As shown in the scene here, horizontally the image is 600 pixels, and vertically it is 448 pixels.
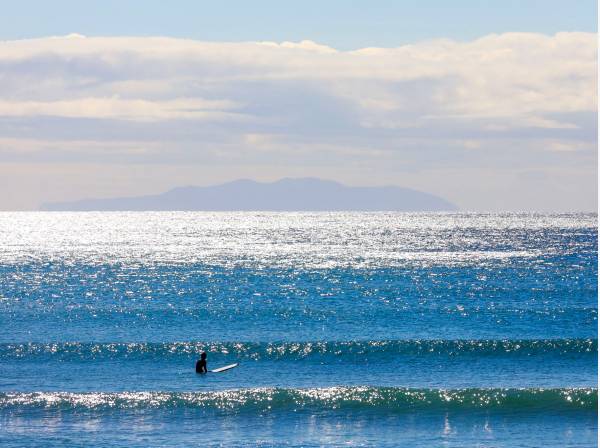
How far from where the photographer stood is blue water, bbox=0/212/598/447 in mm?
36906

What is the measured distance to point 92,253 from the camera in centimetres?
14875

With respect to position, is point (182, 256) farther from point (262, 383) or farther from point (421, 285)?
point (262, 383)

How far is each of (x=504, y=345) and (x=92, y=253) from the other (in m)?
107

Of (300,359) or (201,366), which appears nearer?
(201,366)

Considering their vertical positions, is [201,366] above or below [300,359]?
above

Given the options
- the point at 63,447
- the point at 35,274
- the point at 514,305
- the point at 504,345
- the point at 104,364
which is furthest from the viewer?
the point at 35,274

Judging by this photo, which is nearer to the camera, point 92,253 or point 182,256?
point 182,256

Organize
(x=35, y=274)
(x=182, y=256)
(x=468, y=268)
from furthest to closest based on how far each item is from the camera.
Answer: (x=182, y=256)
(x=468, y=268)
(x=35, y=274)

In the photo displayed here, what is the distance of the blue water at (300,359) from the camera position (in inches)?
1453

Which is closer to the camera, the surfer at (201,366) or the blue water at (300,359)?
the blue water at (300,359)

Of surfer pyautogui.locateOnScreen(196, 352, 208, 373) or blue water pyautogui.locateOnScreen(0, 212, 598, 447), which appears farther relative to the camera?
surfer pyautogui.locateOnScreen(196, 352, 208, 373)

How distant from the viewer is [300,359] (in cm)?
5238

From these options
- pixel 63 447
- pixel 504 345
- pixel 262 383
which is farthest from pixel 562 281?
pixel 63 447

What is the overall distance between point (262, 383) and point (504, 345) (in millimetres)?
18293
